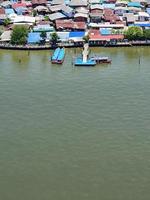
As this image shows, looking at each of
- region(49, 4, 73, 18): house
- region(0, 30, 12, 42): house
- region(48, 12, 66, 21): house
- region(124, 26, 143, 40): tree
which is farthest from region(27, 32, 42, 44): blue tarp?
region(49, 4, 73, 18): house

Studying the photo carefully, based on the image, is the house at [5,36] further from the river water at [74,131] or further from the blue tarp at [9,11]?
the blue tarp at [9,11]

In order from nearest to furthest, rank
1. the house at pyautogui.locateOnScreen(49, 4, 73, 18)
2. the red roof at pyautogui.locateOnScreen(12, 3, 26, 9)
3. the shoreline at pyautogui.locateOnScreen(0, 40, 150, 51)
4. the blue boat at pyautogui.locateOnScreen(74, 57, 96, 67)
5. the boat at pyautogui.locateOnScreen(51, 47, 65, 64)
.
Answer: the blue boat at pyautogui.locateOnScreen(74, 57, 96, 67)
the boat at pyautogui.locateOnScreen(51, 47, 65, 64)
the shoreline at pyautogui.locateOnScreen(0, 40, 150, 51)
the house at pyautogui.locateOnScreen(49, 4, 73, 18)
the red roof at pyautogui.locateOnScreen(12, 3, 26, 9)

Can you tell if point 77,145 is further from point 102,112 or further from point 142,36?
point 142,36

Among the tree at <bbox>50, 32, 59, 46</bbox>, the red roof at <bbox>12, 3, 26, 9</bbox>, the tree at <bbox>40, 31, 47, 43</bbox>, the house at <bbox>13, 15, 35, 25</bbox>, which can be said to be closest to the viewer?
the tree at <bbox>50, 32, 59, 46</bbox>

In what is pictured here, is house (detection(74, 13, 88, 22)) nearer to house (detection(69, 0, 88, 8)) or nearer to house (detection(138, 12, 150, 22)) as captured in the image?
house (detection(69, 0, 88, 8))

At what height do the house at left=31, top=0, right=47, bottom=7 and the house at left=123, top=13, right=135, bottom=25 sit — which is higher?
the house at left=31, top=0, right=47, bottom=7

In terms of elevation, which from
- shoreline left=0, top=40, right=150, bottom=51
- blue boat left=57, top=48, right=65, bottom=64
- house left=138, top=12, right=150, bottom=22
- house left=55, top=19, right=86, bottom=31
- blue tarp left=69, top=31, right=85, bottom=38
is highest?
house left=138, top=12, right=150, bottom=22
